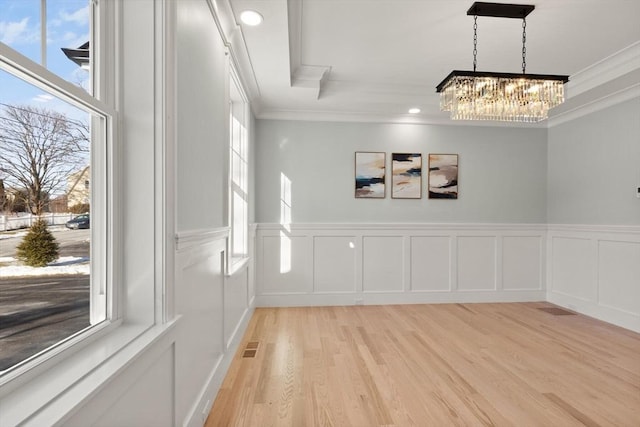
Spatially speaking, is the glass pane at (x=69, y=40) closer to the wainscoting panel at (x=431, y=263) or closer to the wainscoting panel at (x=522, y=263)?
the wainscoting panel at (x=431, y=263)

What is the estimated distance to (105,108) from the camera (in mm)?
1123

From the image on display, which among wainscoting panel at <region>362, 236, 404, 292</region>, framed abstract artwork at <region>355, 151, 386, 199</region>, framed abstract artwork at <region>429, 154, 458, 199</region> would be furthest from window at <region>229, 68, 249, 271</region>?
framed abstract artwork at <region>429, 154, 458, 199</region>

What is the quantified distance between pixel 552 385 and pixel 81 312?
9.36ft

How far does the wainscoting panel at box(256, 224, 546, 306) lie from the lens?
14.1 feet

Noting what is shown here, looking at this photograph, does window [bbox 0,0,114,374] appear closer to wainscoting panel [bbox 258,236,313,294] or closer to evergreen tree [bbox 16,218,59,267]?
evergreen tree [bbox 16,218,59,267]

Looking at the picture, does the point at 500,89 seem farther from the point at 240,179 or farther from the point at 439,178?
the point at 240,179

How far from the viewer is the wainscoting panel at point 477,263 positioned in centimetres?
453

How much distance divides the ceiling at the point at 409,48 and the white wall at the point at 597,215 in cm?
44

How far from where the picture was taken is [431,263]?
4.50m

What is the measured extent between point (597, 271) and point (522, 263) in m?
0.86

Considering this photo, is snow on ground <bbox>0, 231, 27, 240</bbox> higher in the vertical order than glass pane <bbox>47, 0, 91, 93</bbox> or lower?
lower

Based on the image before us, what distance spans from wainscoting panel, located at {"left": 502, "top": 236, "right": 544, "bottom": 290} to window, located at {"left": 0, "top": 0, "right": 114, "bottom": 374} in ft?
15.7

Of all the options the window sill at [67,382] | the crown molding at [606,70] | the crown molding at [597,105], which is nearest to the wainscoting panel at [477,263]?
the crown molding at [597,105]

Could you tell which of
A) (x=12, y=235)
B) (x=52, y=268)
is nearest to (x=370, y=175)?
(x=52, y=268)
